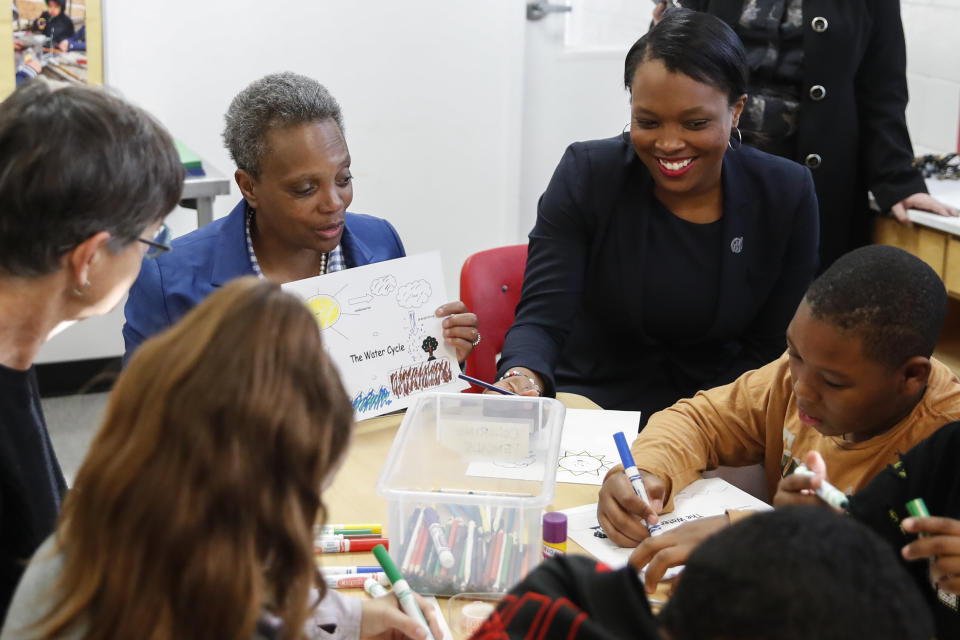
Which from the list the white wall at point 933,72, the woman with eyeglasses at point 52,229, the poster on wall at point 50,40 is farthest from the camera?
the poster on wall at point 50,40

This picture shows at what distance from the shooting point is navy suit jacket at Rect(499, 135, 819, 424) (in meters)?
2.26

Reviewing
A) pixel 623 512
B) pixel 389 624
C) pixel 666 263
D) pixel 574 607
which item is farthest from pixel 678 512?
pixel 666 263

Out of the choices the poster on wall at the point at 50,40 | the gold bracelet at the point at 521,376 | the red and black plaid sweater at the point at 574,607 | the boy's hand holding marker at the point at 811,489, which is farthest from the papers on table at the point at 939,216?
the poster on wall at the point at 50,40

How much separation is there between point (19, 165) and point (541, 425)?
34.3 inches

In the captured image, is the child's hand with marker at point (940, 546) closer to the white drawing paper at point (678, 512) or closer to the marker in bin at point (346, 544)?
the white drawing paper at point (678, 512)

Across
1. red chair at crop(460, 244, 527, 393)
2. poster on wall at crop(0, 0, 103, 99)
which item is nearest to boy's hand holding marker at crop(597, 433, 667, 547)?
red chair at crop(460, 244, 527, 393)

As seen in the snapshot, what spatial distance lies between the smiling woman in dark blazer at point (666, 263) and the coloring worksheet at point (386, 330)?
0.96ft

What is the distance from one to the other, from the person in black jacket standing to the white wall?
1.76 ft

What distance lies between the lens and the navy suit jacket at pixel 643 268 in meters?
2.26

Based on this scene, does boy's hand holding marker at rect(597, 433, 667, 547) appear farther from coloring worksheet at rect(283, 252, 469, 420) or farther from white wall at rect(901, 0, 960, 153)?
white wall at rect(901, 0, 960, 153)

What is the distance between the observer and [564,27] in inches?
165

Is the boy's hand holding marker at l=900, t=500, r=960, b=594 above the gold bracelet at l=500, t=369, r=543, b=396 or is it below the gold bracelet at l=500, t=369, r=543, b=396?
above

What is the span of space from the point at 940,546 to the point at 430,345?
974mm

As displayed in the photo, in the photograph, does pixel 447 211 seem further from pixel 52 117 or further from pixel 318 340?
pixel 318 340
